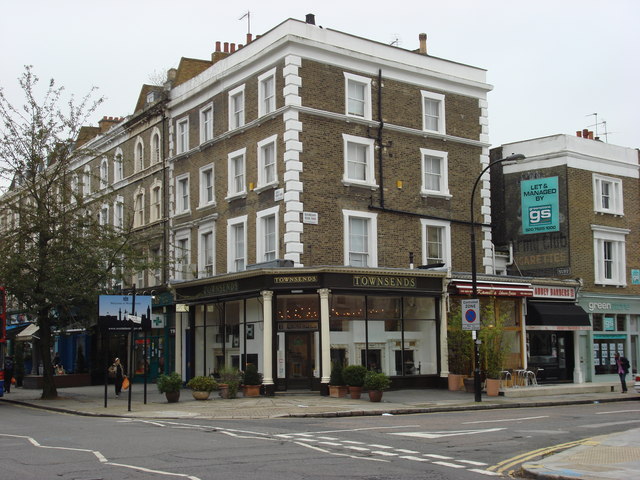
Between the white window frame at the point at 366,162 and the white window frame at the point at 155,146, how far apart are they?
11848 mm

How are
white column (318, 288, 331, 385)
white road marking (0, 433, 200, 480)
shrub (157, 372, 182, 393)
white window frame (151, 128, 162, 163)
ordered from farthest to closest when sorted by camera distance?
white window frame (151, 128, 162, 163), white column (318, 288, 331, 385), shrub (157, 372, 182, 393), white road marking (0, 433, 200, 480)

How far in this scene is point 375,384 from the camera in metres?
25.7

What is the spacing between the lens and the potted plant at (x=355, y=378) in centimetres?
2700

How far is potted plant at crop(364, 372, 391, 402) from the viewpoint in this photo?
25.7 m

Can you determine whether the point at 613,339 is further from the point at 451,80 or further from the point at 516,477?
the point at 516,477

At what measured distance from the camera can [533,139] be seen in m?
37.8

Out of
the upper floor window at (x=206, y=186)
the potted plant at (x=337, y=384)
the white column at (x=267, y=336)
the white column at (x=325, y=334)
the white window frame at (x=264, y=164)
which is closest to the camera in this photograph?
the potted plant at (x=337, y=384)

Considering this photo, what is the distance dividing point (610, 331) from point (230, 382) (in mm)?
20292

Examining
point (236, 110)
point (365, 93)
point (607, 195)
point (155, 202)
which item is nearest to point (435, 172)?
point (365, 93)

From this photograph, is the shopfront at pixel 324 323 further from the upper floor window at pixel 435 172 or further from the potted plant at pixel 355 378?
the upper floor window at pixel 435 172

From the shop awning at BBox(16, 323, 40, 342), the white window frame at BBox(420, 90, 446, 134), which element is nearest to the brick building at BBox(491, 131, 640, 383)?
the white window frame at BBox(420, 90, 446, 134)

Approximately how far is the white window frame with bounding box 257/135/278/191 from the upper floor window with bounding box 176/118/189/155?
6.72 metres

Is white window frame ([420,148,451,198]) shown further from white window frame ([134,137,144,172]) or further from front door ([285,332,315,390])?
white window frame ([134,137,144,172])

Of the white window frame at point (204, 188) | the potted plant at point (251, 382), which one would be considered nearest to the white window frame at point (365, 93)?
the white window frame at point (204, 188)
